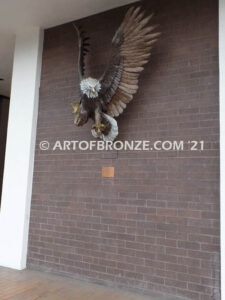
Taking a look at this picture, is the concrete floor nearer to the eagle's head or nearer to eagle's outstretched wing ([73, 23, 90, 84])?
the eagle's head

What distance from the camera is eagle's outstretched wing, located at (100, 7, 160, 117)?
282 cm

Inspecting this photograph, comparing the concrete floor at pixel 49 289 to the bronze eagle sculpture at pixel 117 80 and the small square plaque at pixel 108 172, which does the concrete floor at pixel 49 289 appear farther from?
the bronze eagle sculpture at pixel 117 80

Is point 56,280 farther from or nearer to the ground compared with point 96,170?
nearer to the ground

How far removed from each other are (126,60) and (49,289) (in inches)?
93.6

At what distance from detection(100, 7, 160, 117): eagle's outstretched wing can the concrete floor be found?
175cm

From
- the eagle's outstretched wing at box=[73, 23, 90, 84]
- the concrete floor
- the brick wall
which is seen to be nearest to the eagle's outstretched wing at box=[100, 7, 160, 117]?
the brick wall

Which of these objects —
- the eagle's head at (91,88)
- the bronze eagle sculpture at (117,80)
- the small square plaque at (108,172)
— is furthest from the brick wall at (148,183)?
the eagle's head at (91,88)

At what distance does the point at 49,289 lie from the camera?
2793 millimetres

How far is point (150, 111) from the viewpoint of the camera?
2.95 meters

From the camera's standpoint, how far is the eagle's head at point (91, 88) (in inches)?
113

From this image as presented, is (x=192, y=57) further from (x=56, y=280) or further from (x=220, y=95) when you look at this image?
(x=56, y=280)

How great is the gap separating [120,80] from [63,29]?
4.15ft

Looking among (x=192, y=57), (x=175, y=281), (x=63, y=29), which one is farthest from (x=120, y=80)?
(x=175, y=281)

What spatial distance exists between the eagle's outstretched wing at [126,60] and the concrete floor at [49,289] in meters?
1.75
